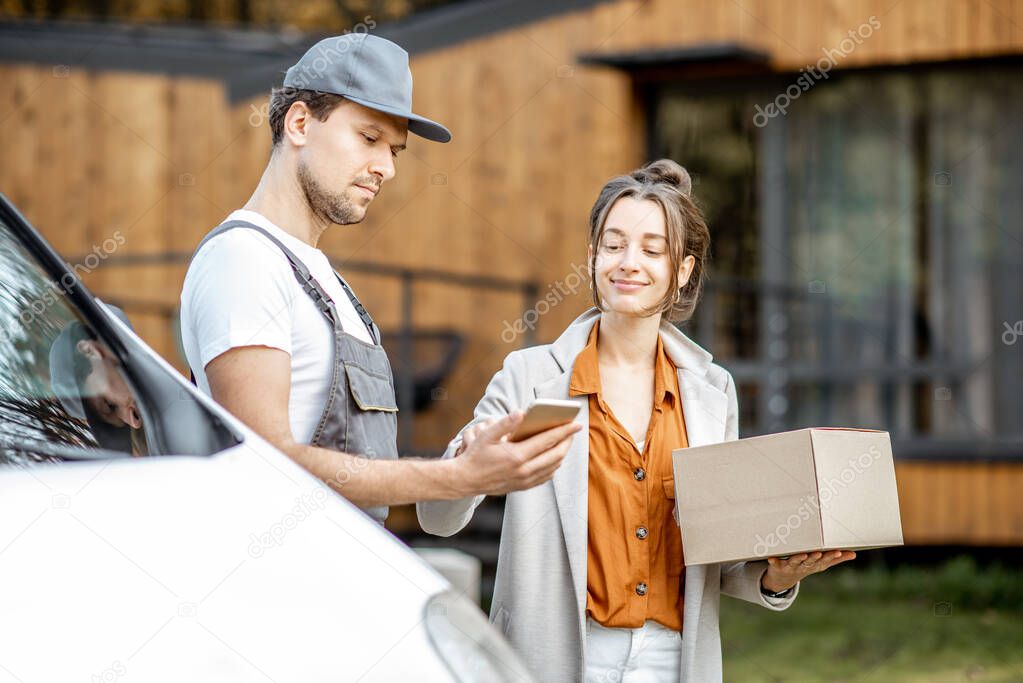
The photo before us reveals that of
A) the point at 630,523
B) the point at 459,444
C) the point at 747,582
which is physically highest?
the point at 459,444

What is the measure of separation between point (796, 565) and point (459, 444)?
0.79 m

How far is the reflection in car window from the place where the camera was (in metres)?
2.12

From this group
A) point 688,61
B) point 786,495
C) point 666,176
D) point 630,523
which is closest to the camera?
point 786,495

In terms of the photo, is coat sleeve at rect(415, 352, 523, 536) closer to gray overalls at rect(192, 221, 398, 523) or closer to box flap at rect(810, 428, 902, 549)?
gray overalls at rect(192, 221, 398, 523)

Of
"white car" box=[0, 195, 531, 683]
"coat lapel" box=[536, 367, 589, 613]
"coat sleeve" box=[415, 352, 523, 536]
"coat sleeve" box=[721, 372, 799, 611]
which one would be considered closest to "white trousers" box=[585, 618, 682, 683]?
"coat lapel" box=[536, 367, 589, 613]

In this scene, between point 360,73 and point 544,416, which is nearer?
point 544,416

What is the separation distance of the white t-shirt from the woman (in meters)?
0.36

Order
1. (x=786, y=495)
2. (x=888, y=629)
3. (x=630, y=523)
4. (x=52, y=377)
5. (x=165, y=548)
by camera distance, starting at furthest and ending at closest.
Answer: (x=888, y=629) < (x=630, y=523) < (x=786, y=495) < (x=52, y=377) < (x=165, y=548)

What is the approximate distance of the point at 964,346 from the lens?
10.1 meters

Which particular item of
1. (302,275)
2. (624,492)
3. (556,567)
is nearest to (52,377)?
(302,275)

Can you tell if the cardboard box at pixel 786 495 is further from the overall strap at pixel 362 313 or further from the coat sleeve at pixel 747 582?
the overall strap at pixel 362 313

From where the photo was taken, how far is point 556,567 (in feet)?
9.52

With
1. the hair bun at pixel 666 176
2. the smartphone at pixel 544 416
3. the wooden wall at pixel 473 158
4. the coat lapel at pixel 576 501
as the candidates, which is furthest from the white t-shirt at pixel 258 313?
the wooden wall at pixel 473 158

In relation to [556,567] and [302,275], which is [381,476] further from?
[556,567]
